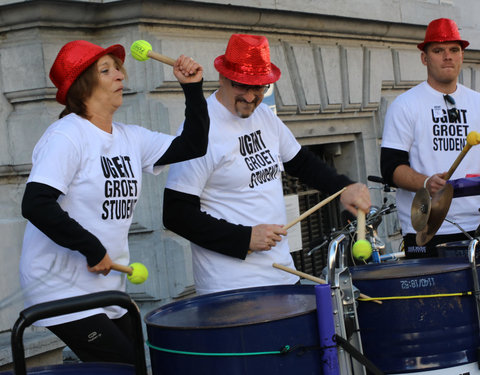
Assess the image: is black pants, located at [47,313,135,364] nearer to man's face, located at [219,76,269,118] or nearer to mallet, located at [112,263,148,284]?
mallet, located at [112,263,148,284]

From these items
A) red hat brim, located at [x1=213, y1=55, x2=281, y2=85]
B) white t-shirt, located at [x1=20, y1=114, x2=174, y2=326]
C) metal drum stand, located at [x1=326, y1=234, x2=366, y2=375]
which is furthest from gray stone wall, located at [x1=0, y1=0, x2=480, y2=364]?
A: metal drum stand, located at [x1=326, y1=234, x2=366, y2=375]

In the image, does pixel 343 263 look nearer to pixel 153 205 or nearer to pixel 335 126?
pixel 153 205

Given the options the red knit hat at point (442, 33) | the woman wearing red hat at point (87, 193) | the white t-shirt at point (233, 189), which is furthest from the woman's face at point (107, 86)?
the red knit hat at point (442, 33)

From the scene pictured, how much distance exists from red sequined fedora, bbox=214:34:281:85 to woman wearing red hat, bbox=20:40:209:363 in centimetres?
25

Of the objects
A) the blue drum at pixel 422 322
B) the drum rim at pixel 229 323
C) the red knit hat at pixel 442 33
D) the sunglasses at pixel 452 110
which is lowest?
the blue drum at pixel 422 322

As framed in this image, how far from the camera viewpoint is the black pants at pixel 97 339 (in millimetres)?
2746

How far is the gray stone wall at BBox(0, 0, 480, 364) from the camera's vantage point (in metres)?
4.82

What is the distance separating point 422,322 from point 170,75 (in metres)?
2.96

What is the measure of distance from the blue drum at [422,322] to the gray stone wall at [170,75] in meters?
2.16

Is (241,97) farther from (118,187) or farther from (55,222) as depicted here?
(55,222)

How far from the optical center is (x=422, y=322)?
277cm

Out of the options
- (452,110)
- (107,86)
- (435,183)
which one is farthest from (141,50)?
(452,110)

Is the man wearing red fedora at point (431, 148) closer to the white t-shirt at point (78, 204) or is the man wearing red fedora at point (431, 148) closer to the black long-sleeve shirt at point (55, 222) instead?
the white t-shirt at point (78, 204)

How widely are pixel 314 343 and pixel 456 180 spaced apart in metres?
1.84
